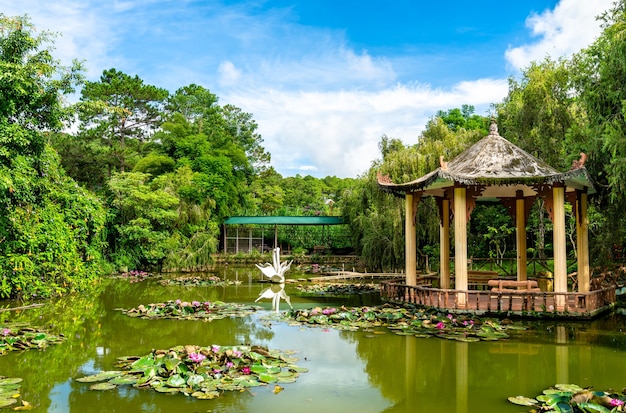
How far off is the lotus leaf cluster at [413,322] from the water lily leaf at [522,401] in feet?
9.21

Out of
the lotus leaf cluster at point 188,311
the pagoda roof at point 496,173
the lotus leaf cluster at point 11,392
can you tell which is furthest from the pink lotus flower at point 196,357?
the pagoda roof at point 496,173

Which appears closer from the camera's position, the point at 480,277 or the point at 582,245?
the point at 582,245

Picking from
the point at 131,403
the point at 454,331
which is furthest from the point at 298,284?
the point at 131,403

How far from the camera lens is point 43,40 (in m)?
13.1

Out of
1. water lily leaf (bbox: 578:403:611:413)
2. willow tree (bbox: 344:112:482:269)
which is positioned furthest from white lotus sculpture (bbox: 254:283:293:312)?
water lily leaf (bbox: 578:403:611:413)

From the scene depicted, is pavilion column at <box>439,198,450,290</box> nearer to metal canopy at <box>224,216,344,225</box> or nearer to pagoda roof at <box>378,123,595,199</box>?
pagoda roof at <box>378,123,595,199</box>

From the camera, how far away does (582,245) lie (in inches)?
470

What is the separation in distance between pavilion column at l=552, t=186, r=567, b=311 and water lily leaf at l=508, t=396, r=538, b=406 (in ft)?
19.5

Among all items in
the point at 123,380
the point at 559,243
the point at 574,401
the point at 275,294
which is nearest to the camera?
the point at 574,401

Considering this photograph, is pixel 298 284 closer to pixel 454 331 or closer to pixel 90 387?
pixel 454 331

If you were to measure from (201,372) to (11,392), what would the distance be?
1942 mm

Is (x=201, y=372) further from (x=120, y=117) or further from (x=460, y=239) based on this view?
(x=120, y=117)

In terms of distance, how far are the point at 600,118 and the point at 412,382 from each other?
751 centimetres

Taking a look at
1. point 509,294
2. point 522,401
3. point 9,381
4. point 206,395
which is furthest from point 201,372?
point 509,294
